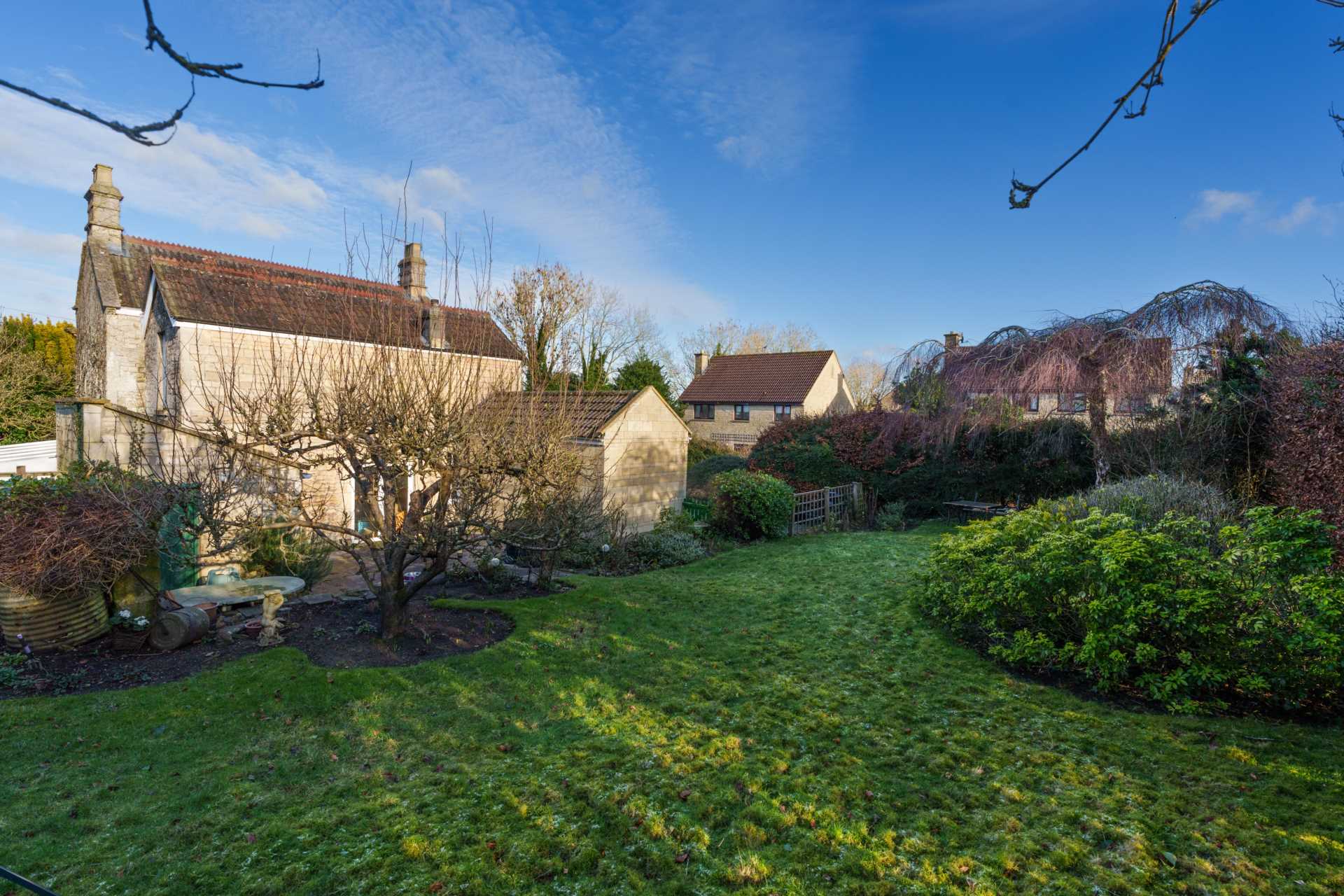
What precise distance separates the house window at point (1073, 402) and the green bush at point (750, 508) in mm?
6638

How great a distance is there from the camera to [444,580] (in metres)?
10.7

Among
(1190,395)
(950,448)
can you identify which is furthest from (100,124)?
(950,448)

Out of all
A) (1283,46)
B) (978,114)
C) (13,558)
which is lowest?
(13,558)

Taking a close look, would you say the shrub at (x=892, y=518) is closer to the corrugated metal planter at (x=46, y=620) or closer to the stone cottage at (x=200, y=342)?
the stone cottage at (x=200, y=342)

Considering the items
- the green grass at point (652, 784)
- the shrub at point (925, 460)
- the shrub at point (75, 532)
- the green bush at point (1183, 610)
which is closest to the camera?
the green grass at point (652, 784)

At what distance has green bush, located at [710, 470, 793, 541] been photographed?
15.4 metres

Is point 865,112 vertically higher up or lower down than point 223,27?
higher up

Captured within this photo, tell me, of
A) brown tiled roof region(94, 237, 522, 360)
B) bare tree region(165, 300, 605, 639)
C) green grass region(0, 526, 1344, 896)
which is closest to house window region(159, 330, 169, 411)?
brown tiled roof region(94, 237, 522, 360)

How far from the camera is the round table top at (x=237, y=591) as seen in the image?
8.48 m

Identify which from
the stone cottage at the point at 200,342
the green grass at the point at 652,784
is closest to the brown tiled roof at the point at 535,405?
the stone cottage at the point at 200,342

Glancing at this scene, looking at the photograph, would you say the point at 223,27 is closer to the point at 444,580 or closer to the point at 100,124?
the point at 100,124

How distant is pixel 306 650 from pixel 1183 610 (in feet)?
29.6

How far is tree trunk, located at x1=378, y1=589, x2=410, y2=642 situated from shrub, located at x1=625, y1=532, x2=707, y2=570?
18.5 ft

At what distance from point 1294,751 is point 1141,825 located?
1.97m
